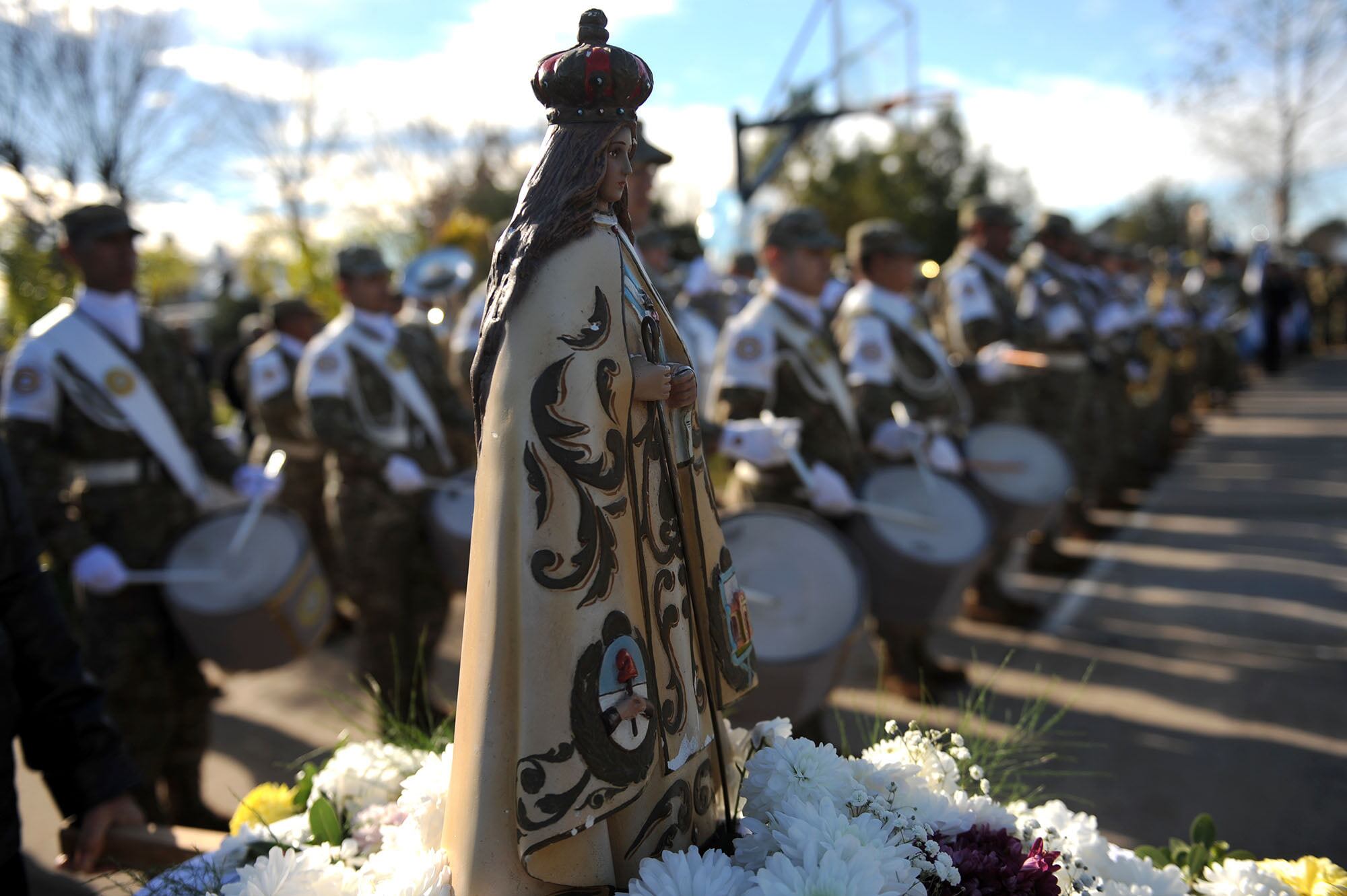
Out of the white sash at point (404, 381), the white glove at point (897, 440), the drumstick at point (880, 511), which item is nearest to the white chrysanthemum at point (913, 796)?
the drumstick at point (880, 511)

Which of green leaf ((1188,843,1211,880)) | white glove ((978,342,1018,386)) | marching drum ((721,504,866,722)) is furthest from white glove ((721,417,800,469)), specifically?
white glove ((978,342,1018,386))

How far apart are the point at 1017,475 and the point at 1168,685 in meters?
1.38

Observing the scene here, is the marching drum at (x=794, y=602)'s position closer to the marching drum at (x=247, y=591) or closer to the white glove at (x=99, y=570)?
the marching drum at (x=247, y=591)

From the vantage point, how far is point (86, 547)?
Result: 3912 mm

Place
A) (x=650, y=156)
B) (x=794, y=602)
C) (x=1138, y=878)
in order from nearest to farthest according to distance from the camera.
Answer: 1. (x=1138, y=878)
2. (x=794, y=602)
3. (x=650, y=156)

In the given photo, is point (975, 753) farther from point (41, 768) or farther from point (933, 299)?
point (933, 299)

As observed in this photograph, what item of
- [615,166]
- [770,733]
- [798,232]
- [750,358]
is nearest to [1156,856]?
[770,733]

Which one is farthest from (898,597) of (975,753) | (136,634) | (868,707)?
(136,634)

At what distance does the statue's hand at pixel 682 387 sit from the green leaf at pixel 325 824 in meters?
1.18

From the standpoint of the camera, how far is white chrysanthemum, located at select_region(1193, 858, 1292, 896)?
1980mm

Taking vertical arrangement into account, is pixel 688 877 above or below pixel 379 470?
below

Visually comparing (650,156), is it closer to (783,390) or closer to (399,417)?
(783,390)

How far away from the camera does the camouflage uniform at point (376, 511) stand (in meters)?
4.99

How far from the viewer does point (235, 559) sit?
4211 millimetres
